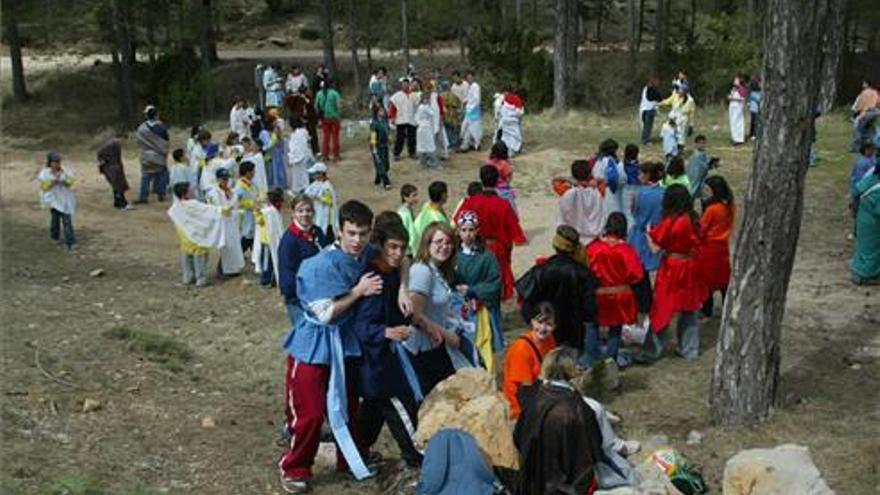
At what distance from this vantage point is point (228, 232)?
13.3 m

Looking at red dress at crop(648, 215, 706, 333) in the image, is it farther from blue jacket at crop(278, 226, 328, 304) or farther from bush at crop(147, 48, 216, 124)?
bush at crop(147, 48, 216, 124)

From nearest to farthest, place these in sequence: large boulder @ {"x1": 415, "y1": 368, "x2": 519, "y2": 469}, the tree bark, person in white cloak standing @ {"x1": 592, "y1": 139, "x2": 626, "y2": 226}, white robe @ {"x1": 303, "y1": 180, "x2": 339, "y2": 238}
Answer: large boulder @ {"x1": 415, "y1": 368, "x2": 519, "y2": 469} → person in white cloak standing @ {"x1": 592, "y1": 139, "x2": 626, "y2": 226} → white robe @ {"x1": 303, "y1": 180, "x2": 339, "y2": 238} → the tree bark

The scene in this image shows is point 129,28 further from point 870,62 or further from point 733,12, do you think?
point 870,62

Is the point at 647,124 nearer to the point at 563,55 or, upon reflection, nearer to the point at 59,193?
the point at 563,55

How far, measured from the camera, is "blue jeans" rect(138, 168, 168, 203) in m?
18.2

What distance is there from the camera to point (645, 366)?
949cm

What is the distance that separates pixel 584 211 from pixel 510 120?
9926 millimetres

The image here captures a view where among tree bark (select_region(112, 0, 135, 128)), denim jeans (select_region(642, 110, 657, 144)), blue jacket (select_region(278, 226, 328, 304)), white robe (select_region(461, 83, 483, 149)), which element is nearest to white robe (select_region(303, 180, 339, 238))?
blue jacket (select_region(278, 226, 328, 304))

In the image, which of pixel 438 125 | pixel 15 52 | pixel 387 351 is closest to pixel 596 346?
pixel 387 351

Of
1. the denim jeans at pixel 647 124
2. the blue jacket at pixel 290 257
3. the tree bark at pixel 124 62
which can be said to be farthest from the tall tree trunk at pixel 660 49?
the blue jacket at pixel 290 257

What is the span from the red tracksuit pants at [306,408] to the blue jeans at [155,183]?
12.5 m

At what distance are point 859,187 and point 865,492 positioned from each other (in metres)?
6.32

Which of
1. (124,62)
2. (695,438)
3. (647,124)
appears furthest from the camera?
(124,62)

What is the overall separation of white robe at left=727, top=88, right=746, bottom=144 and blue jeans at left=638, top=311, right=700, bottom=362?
489 inches
